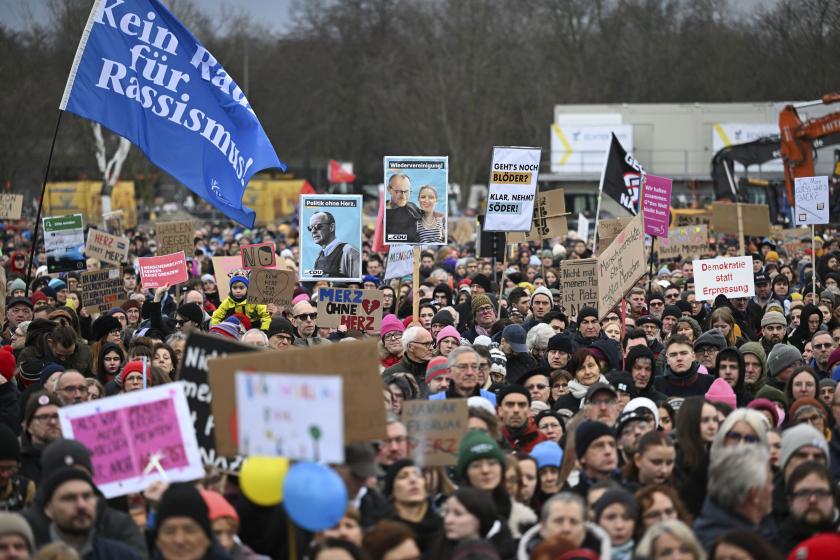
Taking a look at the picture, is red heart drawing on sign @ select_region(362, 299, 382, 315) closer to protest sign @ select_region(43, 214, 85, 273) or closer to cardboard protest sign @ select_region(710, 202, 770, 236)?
protest sign @ select_region(43, 214, 85, 273)

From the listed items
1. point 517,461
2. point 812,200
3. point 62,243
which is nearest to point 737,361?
point 517,461

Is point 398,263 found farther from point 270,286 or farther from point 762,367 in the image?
point 762,367

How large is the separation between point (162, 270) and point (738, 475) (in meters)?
11.1

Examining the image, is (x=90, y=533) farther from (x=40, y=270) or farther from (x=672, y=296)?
(x=40, y=270)

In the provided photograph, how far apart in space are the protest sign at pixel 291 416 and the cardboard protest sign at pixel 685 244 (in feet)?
56.1

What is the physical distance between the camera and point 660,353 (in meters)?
12.8

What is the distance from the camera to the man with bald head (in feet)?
52.2

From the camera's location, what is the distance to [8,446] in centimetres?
775

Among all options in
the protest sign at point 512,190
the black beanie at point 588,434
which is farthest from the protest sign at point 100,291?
the black beanie at point 588,434

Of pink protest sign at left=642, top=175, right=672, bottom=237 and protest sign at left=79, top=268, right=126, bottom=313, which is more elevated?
pink protest sign at left=642, top=175, right=672, bottom=237

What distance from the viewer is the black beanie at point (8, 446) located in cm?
773

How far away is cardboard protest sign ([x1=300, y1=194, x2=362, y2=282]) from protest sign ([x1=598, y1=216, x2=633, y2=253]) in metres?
3.76

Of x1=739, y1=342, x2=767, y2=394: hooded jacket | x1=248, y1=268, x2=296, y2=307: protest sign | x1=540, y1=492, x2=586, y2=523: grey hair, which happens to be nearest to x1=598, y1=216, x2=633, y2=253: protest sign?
x1=248, y1=268, x2=296, y2=307: protest sign

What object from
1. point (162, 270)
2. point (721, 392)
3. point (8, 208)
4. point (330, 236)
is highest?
point (8, 208)
